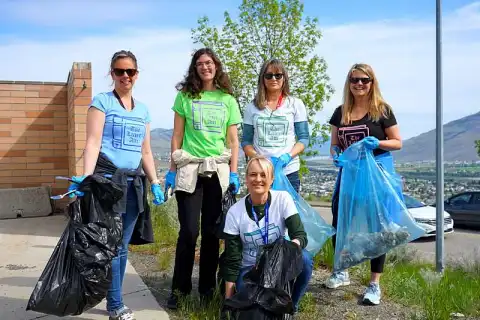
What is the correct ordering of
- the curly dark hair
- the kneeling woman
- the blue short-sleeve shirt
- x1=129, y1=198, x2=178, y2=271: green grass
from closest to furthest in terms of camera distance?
1. the kneeling woman
2. the blue short-sleeve shirt
3. the curly dark hair
4. x1=129, y1=198, x2=178, y2=271: green grass

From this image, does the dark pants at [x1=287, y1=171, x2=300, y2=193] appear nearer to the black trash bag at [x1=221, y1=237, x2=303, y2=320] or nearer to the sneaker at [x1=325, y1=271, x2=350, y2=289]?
the sneaker at [x1=325, y1=271, x2=350, y2=289]

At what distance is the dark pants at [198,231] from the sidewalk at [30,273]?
34 cm

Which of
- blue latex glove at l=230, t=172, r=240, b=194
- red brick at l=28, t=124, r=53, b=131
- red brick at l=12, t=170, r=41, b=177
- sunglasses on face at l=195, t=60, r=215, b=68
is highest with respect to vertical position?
sunglasses on face at l=195, t=60, r=215, b=68

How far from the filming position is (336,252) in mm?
4051

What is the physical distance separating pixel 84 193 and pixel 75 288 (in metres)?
0.56

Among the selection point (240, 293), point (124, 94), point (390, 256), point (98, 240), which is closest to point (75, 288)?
point (98, 240)

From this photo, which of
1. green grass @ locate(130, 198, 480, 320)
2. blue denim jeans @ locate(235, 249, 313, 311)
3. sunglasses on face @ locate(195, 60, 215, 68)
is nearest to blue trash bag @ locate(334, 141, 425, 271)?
green grass @ locate(130, 198, 480, 320)

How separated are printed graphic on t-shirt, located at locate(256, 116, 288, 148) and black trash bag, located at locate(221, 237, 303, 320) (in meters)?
1.04

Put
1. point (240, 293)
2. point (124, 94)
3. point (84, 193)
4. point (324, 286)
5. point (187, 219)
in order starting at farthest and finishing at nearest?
point (324, 286) → point (187, 219) → point (124, 94) → point (84, 193) → point (240, 293)

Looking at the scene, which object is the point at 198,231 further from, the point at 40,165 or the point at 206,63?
the point at 40,165

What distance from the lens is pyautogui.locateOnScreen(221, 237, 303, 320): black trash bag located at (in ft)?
9.53

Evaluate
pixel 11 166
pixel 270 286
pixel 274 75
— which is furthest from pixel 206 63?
pixel 11 166

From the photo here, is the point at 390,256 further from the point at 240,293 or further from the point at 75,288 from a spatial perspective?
the point at 75,288

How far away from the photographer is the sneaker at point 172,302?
13.0ft
